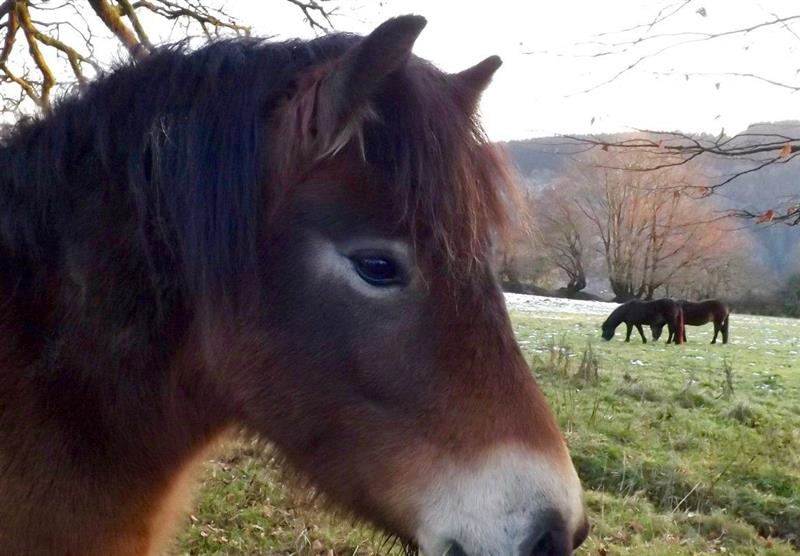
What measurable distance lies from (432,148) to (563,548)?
1039mm

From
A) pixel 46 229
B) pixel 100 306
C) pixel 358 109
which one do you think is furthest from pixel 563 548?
pixel 46 229

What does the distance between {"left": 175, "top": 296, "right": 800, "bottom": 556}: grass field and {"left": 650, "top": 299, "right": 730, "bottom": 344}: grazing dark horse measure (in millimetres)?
8561

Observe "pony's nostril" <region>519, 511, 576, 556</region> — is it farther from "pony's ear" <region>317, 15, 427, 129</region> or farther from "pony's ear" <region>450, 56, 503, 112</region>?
"pony's ear" <region>450, 56, 503, 112</region>

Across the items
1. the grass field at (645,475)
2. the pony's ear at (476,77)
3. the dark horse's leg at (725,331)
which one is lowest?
the dark horse's leg at (725,331)

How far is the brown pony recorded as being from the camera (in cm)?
161

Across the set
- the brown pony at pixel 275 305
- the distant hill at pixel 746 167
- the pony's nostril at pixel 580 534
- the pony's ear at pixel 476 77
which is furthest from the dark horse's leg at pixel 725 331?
the pony's nostril at pixel 580 534

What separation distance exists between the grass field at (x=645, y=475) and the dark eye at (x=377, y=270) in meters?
0.81

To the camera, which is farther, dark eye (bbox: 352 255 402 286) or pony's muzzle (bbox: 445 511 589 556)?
dark eye (bbox: 352 255 402 286)

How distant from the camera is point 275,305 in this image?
5.62ft

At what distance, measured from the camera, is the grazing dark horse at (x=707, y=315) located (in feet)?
68.8

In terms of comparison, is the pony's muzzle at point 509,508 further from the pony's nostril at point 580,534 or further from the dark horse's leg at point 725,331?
the dark horse's leg at point 725,331

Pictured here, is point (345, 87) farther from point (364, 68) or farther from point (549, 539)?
point (549, 539)

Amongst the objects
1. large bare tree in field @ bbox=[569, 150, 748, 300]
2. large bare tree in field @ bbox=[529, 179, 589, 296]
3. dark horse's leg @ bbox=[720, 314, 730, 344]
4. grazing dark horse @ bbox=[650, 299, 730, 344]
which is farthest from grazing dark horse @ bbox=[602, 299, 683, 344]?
large bare tree in field @ bbox=[529, 179, 589, 296]

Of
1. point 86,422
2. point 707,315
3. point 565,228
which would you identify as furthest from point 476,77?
point 707,315
